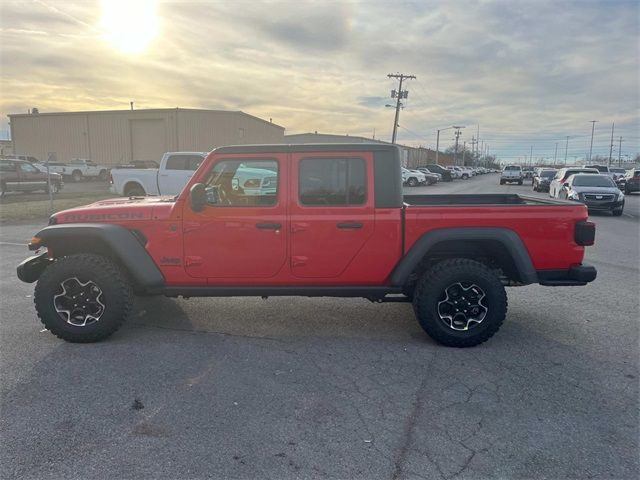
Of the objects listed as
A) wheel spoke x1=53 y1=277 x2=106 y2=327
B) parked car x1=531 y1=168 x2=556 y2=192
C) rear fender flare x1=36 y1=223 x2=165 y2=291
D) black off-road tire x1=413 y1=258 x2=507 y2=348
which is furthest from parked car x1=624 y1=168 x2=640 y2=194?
wheel spoke x1=53 y1=277 x2=106 y2=327

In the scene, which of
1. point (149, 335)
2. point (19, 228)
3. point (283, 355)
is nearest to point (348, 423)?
point (283, 355)

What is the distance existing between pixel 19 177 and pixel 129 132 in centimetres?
2240

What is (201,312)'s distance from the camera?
5312 millimetres

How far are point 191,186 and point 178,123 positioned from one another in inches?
1499

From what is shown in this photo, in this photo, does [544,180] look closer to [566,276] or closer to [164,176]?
[164,176]

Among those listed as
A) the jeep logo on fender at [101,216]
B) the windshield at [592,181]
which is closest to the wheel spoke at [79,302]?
the jeep logo on fender at [101,216]

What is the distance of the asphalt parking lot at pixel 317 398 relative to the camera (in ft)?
8.85

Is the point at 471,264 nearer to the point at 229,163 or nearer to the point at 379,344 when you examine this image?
the point at 379,344

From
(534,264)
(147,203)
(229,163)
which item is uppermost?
(229,163)

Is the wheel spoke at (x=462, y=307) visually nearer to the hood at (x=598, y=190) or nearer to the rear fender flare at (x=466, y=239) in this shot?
the rear fender flare at (x=466, y=239)

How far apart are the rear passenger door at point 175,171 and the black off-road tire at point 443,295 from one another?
11.9 meters

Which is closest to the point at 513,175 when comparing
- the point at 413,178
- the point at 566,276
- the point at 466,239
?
the point at 413,178

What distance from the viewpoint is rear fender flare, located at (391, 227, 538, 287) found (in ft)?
13.9

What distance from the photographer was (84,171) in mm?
37344
